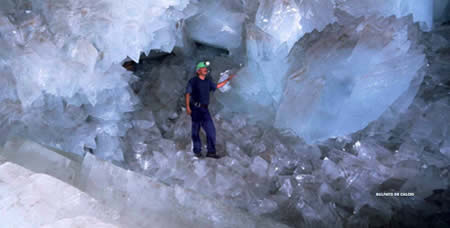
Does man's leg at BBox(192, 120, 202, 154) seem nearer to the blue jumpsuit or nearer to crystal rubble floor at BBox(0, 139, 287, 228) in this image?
the blue jumpsuit

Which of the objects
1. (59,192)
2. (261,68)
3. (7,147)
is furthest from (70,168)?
(261,68)

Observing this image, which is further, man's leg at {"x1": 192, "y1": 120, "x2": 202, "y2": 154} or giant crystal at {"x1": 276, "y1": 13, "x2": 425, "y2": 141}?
man's leg at {"x1": 192, "y1": 120, "x2": 202, "y2": 154}

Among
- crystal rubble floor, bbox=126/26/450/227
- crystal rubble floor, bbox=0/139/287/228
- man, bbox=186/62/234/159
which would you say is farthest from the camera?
man, bbox=186/62/234/159

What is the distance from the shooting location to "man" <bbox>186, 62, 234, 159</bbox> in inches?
100.0

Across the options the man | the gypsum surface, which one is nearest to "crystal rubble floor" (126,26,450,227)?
the man

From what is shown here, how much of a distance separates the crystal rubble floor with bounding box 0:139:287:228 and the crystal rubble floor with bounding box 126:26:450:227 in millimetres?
175

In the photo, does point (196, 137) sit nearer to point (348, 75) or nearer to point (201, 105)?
point (201, 105)

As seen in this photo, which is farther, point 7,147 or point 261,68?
point 261,68

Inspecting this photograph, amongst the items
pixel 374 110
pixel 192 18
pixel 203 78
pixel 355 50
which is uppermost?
pixel 192 18

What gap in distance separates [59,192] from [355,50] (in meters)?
1.90

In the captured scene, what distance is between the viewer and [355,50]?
7.18 ft

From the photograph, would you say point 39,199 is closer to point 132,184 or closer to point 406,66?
point 132,184

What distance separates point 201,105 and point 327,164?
3.35 ft

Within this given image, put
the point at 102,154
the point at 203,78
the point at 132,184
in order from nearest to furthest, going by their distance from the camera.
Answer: the point at 132,184 → the point at 203,78 → the point at 102,154
